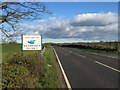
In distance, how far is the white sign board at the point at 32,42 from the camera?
21984 millimetres

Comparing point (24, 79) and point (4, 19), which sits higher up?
point (4, 19)

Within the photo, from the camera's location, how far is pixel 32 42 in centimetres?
2220

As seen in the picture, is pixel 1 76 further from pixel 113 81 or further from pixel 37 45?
pixel 37 45

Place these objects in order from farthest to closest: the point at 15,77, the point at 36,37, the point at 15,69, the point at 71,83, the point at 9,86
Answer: the point at 36,37 → the point at 71,83 → the point at 15,69 → the point at 15,77 → the point at 9,86

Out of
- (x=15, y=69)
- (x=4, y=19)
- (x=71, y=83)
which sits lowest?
(x=71, y=83)

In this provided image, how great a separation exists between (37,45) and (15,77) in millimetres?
10548

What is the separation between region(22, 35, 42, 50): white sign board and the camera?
21984 mm

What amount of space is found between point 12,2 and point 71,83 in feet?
16.4

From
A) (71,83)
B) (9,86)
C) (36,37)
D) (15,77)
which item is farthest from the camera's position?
(36,37)

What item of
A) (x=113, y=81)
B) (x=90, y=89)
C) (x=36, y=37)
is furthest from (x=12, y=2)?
(x=36, y=37)

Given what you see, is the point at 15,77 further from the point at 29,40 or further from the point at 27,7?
the point at 29,40

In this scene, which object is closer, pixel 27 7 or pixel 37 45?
pixel 27 7

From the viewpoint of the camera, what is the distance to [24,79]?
442 inches

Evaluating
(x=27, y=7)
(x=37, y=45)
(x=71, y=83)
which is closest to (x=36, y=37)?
(x=37, y=45)
